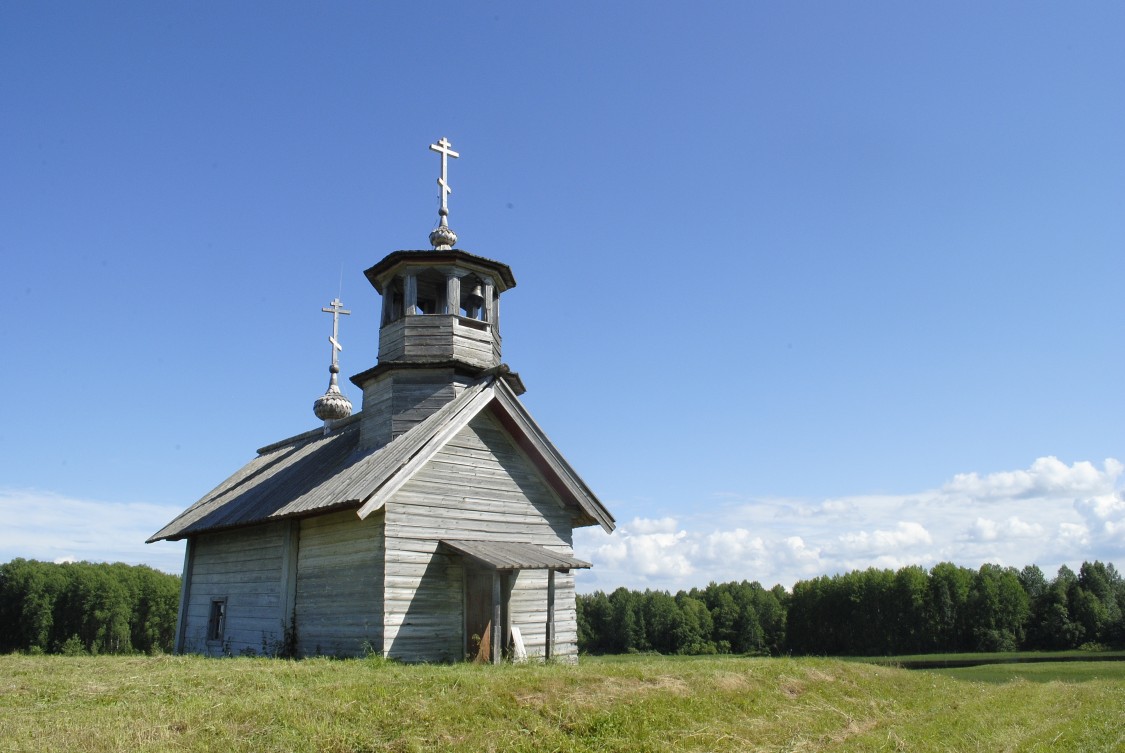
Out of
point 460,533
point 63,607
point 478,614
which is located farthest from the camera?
point 63,607

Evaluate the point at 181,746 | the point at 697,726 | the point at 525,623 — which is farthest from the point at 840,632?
the point at 181,746

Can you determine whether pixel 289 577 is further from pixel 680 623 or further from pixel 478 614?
pixel 680 623

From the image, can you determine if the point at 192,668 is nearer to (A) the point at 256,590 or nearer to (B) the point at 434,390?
(A) the point at 256,590

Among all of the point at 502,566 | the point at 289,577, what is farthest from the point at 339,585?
the point at 502,566

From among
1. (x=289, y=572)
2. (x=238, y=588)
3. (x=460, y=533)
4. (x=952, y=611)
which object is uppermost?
(x=460, y=533)

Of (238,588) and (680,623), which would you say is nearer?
(238,588)

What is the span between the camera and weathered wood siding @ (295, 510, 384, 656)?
16094 mm

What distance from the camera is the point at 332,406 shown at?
29.8 metres

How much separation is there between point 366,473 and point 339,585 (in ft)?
8.59

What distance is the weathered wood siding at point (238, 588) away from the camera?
1875cm

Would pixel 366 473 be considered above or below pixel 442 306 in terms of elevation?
below

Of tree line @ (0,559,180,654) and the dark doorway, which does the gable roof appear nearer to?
the dark doorway

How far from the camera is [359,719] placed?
9.73 meters

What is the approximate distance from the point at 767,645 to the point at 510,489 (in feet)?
232
